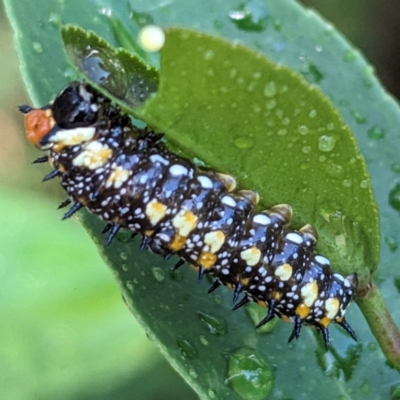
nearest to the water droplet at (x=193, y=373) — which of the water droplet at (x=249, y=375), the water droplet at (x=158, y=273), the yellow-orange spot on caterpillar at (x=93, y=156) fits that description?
the water droplet at (x=249, y=375)

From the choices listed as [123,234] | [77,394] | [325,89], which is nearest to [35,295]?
[77,394]

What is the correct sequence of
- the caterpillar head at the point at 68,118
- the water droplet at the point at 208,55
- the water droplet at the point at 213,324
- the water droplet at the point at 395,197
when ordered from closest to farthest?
the water droplet at the point at 208,55, the caterpillar head at the point at 68,118, the water droplet at the point at 213,324, the water droplet at the point at 395,197

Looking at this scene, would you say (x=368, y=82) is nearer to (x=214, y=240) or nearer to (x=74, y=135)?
(x=214, y=240)

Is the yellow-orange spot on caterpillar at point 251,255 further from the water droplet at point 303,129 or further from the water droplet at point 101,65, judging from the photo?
the water droplet at point 101,65

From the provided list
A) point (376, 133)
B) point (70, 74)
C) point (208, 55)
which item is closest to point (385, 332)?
point (376, 133)

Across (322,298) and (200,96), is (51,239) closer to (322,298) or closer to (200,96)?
(322,298)

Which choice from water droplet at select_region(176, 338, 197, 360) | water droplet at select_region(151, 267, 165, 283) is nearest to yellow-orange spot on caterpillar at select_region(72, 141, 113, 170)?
water droplet at select_region(151, 267, 165, 283)

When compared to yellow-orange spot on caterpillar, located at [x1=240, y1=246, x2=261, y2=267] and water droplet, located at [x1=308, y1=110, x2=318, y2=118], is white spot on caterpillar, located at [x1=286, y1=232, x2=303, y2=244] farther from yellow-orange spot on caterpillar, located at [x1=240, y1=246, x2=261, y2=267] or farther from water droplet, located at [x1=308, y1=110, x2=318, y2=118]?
water droplet, located at [x1=308, y1=110, x2=318, y2=118]
